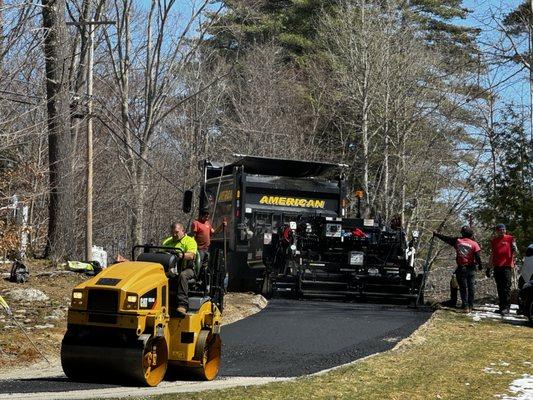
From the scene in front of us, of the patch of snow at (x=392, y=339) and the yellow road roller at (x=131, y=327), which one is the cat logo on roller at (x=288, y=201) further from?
the yellow road roller at (x=131, y=327)

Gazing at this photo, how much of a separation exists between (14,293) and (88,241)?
9.91 m

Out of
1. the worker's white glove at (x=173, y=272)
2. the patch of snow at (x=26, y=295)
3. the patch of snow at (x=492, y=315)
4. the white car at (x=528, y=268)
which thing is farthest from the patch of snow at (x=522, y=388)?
the patch of snow at (x=26, y=295)

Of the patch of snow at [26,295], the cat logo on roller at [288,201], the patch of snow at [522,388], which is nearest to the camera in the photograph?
the patch of snow at [522,388]

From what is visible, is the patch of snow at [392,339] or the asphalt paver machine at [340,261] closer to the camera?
the patch of snow at [392,339]

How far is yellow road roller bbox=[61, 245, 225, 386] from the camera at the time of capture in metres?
10.2

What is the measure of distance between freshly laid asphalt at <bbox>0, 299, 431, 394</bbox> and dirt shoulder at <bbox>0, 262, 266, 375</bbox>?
2.13ft

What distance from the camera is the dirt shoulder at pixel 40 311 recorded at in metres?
14.0

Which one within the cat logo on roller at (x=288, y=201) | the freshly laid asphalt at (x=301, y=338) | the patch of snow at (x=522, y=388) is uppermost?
the cat logo on roller at (x=288, y=201)

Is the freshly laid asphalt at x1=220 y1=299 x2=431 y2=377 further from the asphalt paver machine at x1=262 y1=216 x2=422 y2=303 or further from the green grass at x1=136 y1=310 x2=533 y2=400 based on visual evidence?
the asphalt paver machine at x1=262 y1=216 x2=422 y2=303

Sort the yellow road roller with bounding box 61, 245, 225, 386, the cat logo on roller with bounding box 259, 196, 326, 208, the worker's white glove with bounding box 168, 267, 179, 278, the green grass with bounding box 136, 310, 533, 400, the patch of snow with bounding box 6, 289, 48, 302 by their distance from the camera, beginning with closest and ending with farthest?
1. the yellow road roller with bounding box 61, 245, 225, 386
2. the green grass with bounding box 136, 310, 533, 400
3. the worker's white glove with bounding box 168, 267, 179, 278
4. the patch of snow with bounding box 6, 289, 48, 302
5. the cat logo on roller with bounding box 259, 196, 326, 208

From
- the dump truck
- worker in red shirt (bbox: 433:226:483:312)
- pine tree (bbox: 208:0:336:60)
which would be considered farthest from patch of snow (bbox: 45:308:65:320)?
pine tree (bbox: 208:0:336:60)

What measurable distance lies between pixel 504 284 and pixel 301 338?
5417mm

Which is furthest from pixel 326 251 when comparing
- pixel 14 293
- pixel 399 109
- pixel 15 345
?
pixel 399 109

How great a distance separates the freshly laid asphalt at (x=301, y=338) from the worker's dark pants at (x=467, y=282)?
95cm
